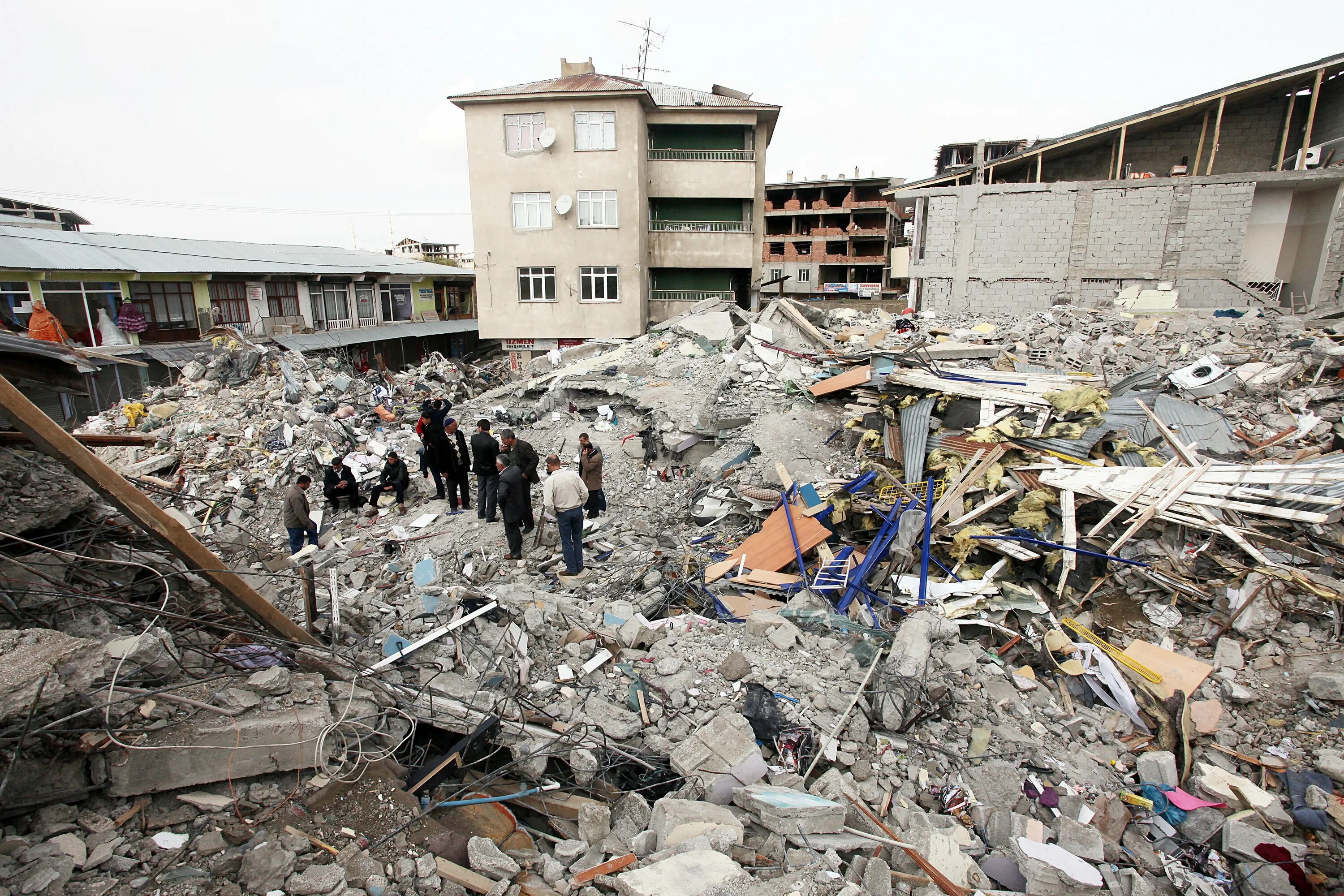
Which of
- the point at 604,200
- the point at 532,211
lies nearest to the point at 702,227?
the point at 604,200

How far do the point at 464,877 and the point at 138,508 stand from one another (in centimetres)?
320

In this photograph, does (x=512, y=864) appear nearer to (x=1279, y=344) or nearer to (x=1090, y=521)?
(x=1090, y=521)

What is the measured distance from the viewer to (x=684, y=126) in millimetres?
22344

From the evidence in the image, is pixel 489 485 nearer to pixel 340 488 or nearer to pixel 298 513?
pixel 298 513

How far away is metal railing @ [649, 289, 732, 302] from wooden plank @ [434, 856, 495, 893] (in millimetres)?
21719

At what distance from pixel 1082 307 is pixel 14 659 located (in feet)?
65.7

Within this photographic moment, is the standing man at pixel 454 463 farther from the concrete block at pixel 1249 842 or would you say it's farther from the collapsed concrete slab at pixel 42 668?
the concrete block at pixel 1249 842

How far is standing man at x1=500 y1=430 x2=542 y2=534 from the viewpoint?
8114 millimetres

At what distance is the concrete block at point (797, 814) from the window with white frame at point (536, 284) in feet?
67.1

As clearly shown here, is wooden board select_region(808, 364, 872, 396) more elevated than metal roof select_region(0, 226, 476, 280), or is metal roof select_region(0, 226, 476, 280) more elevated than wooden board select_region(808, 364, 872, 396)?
metal roof select_region(0, 226, 476, 280)

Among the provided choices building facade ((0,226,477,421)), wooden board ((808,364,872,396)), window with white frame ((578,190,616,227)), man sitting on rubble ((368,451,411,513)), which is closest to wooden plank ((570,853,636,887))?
wooden board ((808,364,872,396))

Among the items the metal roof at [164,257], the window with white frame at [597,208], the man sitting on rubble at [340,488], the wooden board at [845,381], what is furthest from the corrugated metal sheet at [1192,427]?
Answer: the metal roof at [164,257]

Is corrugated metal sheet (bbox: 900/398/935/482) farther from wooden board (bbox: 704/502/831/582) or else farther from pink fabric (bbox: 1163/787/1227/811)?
pink fabric (bbox: 1163/787/1227/811)

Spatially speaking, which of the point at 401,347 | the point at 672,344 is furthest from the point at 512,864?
the point at 401,347
